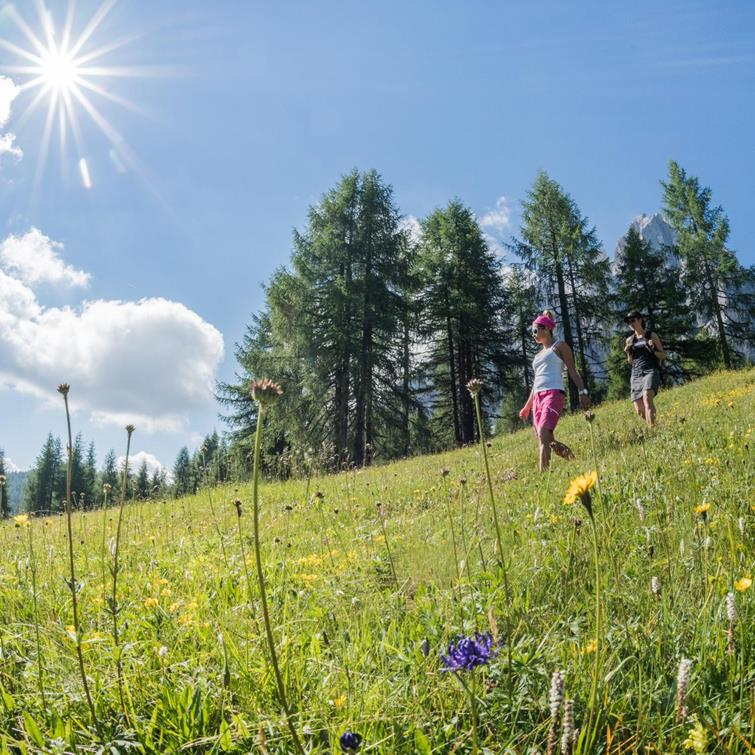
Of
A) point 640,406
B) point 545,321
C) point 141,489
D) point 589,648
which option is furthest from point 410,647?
point 141,489

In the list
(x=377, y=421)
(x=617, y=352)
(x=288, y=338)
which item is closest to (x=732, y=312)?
(x=617, y=352)

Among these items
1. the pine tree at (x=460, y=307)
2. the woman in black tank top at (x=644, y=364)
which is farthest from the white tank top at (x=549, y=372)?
the pine tree at (x=460, y=307)

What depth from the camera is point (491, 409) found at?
106 ft

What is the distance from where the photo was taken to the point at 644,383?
818 centimetres

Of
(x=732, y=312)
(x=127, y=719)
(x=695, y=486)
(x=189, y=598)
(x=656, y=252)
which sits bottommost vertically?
(x=127, y=719)

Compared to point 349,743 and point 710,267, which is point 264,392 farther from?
point 710,267

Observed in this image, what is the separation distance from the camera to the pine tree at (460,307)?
29.1 meters

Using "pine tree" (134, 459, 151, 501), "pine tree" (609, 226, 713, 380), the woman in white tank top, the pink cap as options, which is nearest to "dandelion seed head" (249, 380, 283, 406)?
"pine tree" (134, 459, 151, 501)

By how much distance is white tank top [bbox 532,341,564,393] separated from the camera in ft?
20.9

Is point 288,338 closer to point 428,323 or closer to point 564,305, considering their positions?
point 428,323

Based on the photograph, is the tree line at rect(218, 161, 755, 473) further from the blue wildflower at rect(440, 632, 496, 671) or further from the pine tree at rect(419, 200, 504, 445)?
the blue wildflower at rect(440, 632, 496, 671)

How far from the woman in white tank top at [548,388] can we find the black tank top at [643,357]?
2448 mm

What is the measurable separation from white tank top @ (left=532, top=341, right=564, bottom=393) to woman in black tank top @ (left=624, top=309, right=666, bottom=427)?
7.61ft

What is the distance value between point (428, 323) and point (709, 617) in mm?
28895
